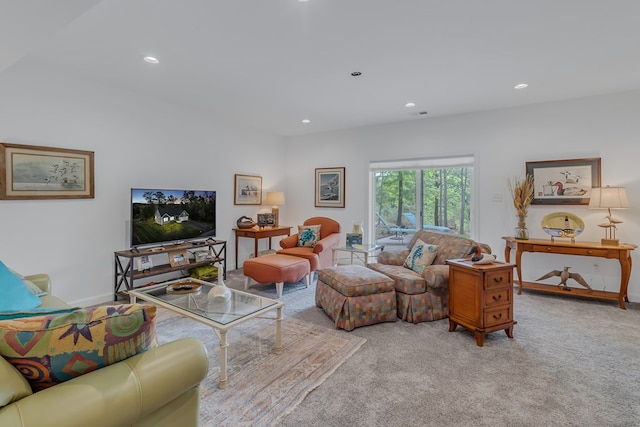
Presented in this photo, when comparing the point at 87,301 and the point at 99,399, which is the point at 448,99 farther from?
the point at 87,301

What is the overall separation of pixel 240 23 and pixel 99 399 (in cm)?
242

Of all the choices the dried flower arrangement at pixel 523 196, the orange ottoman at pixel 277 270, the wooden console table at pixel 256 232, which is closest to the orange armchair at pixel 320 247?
the orange ottoman at pixel 277 270

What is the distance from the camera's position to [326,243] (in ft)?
15.3

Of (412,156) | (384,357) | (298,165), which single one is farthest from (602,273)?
(298,165)

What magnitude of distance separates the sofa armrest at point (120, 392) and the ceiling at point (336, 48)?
5.93 feet

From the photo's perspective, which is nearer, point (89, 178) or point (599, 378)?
point (599, 378)

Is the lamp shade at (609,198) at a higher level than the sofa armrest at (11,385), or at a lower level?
higher

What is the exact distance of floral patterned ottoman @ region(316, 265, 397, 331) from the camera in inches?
117

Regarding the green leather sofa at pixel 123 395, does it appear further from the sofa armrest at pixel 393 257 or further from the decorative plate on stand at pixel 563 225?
the decorative plate on stand at pixel 563 225

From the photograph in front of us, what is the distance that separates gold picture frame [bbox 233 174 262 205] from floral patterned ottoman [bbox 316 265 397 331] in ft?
9.14

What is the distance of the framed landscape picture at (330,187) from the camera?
19.1 feet

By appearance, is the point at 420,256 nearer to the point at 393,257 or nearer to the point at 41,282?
the point at 393,257

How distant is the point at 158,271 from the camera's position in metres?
3.83

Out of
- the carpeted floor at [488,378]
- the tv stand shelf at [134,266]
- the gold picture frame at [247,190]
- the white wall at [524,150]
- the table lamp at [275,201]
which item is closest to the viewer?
the carpeted floor at [488,378]
